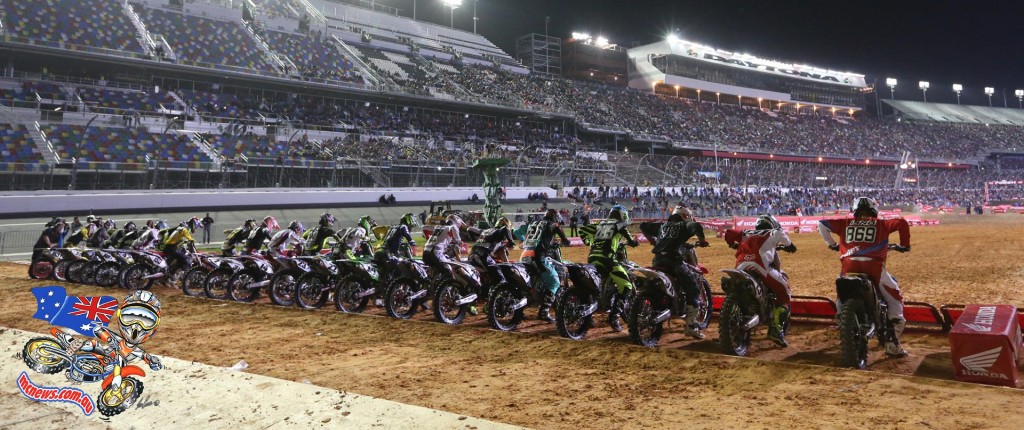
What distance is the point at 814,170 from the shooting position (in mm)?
56156

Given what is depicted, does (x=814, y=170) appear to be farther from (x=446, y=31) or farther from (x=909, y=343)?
(x=909, y=343)

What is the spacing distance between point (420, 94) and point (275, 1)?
63.7ft

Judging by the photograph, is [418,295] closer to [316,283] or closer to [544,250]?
[544,250]

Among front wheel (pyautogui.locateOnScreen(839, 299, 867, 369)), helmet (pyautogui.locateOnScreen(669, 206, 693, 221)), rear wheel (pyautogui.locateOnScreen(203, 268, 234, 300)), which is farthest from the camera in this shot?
rear wheel (pyautogui.locateOnScreen(203, 268, 234, 300))

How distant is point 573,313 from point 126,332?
4968mm

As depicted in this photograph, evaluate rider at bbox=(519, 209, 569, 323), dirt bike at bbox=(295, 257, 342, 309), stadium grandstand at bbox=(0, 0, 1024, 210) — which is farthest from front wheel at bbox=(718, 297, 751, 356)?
stadium grandstand at bbox=(0, 0, 1024, 210)

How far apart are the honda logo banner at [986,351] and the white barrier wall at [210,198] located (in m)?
29.2

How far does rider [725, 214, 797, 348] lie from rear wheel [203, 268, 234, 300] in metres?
9.74

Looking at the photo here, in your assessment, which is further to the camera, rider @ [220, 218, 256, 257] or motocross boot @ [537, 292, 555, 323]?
rider @ [220, 218, 256, 257]

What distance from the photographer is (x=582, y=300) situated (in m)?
7.35

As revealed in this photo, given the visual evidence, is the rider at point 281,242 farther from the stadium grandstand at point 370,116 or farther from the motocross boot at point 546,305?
the stadium grandstand at point 370,116

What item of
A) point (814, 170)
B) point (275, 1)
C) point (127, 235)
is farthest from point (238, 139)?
point (814, 170)

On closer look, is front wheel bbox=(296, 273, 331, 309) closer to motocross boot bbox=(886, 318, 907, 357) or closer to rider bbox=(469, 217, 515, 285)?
rider bbox=(469, 217, 515, 285)

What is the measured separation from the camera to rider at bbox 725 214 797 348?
653 centimetres
